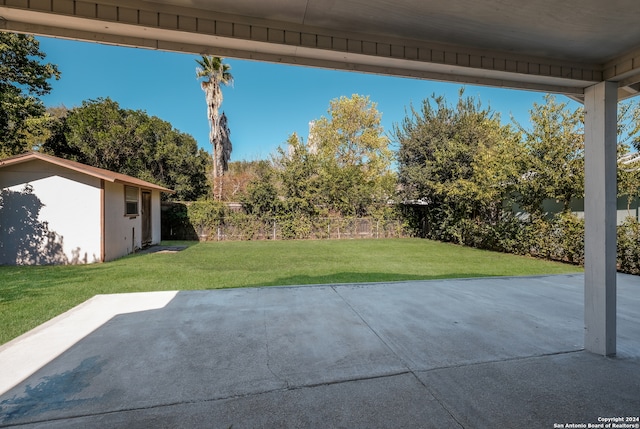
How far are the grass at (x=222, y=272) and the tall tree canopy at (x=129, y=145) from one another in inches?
360

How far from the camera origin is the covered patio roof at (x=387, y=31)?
185cm

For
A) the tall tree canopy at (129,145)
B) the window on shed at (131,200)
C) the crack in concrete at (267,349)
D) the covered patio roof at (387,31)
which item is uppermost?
the tall tree canopy at (129,145)

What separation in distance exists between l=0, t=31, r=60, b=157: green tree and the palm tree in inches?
289

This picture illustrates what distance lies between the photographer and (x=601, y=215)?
8.50 ft

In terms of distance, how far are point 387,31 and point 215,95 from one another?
55.4ft

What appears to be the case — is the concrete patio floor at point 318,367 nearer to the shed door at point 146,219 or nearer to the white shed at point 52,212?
the white shed at point 52,212

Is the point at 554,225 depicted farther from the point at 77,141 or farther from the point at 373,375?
the point at 77,141

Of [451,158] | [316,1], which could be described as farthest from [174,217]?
[316,1]

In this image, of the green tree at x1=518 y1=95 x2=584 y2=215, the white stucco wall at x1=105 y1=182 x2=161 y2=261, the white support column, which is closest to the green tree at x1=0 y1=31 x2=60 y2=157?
the white stucco wall at x1=105 y1=182 x2=161 y2=261

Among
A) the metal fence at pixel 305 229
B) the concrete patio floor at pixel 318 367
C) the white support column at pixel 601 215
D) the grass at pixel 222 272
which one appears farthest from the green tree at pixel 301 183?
the white support column at pixel 601 215

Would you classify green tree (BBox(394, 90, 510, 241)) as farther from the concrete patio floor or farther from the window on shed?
the window on shed

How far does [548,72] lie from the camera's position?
2.65 metres

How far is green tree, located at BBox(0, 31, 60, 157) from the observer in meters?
8.89

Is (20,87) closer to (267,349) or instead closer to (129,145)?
(129,145)
